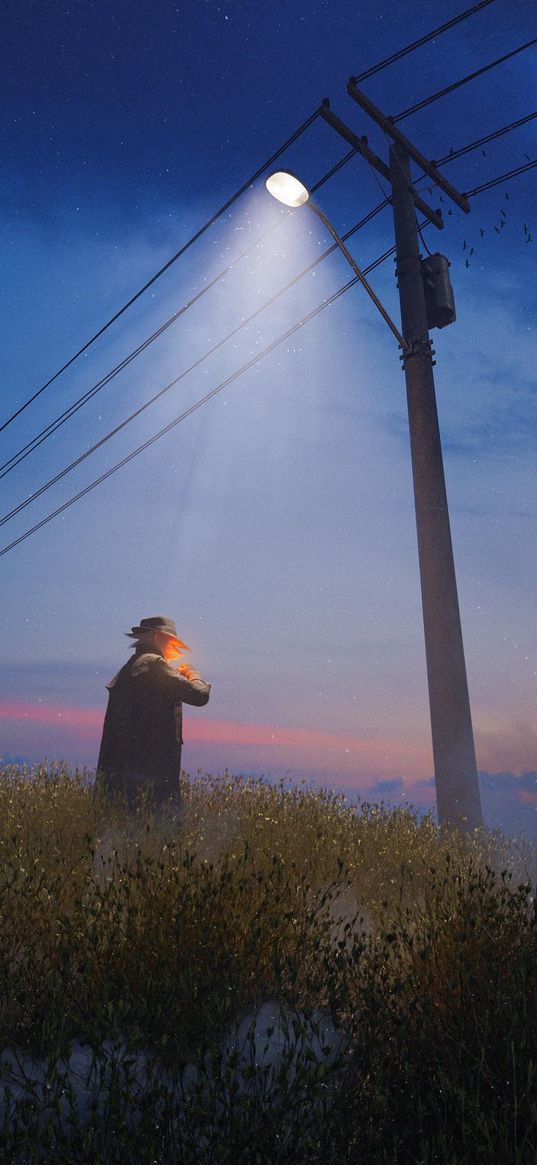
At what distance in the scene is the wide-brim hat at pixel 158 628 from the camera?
9.45 metres

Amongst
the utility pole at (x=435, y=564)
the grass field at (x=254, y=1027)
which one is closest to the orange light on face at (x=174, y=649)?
the utility pole at (x=435, y=564)

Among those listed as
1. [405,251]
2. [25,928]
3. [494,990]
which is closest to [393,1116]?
[494,990]

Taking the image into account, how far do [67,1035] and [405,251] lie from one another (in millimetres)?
8099

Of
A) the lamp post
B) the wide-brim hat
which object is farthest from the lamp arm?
the wide-brim hat

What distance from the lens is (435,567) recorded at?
7.76 meters

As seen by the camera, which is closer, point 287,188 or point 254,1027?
point 254,1027

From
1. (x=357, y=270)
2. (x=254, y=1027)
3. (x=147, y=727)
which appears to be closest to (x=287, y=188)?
(x=357, y=270)

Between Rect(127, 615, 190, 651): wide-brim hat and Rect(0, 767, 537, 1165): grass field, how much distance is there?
4.19 m

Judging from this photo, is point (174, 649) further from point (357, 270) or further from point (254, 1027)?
point (254, 1027)

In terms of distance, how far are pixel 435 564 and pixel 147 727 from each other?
3617 millimetres

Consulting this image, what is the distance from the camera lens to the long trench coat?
8820 millimetres

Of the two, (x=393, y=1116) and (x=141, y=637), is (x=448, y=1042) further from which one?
(x=141, y=637)

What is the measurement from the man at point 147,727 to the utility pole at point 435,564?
8.79 feet

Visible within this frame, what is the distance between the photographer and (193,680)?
8953 mm
